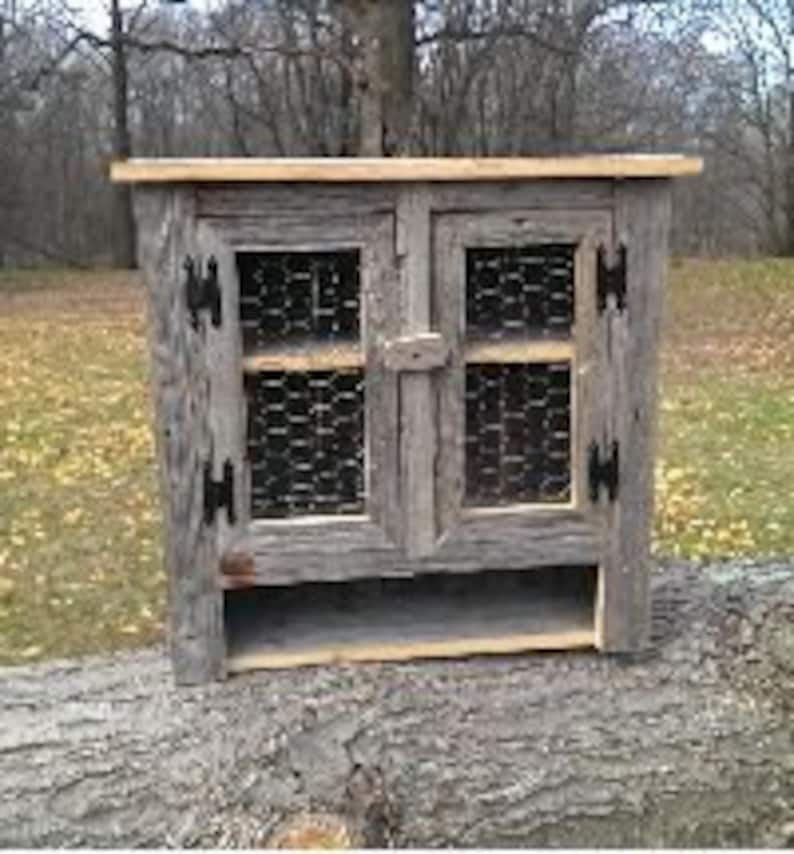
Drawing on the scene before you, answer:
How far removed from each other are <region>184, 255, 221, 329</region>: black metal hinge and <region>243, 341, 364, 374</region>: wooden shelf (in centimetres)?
10

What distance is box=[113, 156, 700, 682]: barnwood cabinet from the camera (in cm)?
229

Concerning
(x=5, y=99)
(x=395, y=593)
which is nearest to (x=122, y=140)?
(x=5, y=99)

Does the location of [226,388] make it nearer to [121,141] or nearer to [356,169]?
[356,169]

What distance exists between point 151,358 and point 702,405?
24.2 feet

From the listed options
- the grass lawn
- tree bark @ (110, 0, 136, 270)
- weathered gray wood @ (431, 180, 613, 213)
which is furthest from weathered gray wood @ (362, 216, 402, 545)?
tree bark @ (110, 0, 136, 270)

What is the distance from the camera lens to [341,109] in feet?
93.7

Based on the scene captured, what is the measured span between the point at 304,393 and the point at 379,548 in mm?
330

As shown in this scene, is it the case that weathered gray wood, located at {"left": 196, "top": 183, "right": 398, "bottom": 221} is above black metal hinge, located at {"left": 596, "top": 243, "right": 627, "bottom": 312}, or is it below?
above

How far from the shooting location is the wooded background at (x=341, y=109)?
87.5 feet

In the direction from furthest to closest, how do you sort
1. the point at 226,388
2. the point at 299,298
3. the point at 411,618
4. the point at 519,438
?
1. the point at 411,618
2. the point at 519,438
3. the point at 299,298
4. the point at 226,388

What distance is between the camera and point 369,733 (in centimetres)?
232

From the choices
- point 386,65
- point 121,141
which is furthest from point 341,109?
point 386,65

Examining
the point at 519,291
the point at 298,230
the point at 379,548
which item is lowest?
the point at 379,548

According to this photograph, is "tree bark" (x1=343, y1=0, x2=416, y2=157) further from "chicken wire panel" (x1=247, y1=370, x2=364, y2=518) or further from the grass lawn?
"chicken wire panel" (x1=247, y1=370, x2=364, y2=518)
